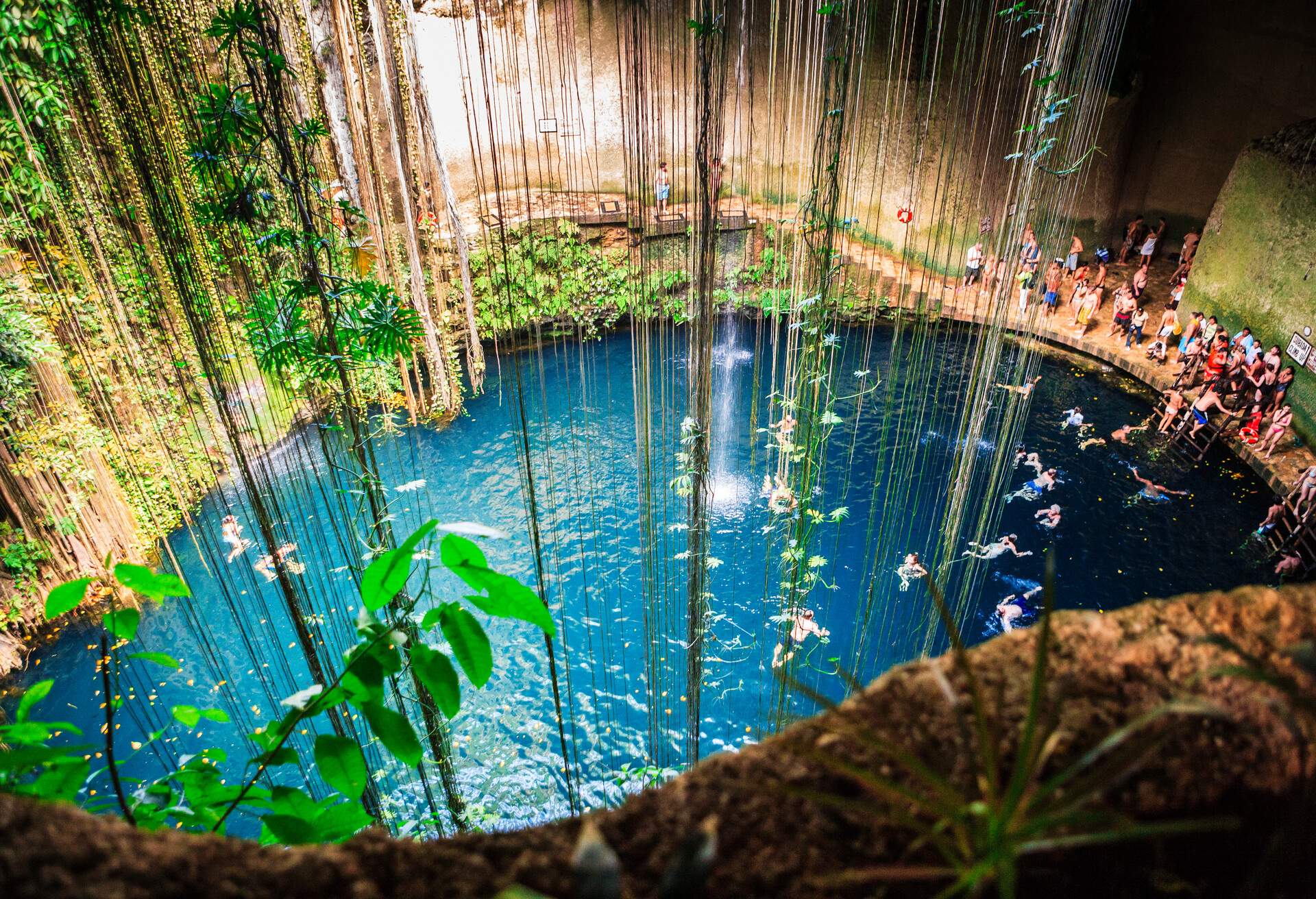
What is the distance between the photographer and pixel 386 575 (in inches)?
33.2

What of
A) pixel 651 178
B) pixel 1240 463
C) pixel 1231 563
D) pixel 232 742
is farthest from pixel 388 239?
pixel 1240 463

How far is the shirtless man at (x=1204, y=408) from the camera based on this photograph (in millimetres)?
6465

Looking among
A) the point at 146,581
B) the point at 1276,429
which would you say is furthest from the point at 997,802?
the point at 1276,429

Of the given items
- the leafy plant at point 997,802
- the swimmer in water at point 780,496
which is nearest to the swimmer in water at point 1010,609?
the swimmer in water at point 780,496

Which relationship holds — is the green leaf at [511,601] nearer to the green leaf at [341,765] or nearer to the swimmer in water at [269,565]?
the green leaf at [341,765]

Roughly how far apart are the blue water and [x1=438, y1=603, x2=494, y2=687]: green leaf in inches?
93.8

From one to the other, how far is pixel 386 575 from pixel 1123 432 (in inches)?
315

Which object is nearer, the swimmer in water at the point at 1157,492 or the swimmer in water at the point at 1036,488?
the swimmer in water at the point at 1157,492

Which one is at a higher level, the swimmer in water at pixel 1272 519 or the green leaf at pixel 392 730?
the green leaf at pixel 392 730

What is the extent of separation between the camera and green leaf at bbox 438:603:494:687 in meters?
0.85

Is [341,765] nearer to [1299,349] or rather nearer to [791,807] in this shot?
[791,807]

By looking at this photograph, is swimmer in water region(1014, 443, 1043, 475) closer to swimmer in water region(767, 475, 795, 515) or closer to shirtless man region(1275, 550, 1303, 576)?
shirtless man region(1275, 550, 1303, 576)

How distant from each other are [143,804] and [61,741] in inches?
207

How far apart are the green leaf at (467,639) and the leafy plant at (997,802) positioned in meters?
0.46
